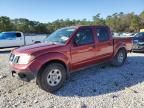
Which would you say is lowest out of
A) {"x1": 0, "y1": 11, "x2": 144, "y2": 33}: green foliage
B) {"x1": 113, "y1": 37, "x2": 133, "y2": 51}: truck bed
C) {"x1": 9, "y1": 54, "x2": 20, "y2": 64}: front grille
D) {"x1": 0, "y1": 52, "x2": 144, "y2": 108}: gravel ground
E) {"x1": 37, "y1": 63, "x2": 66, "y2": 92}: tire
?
{"x1": 0, "y1": 52, "x2": 144, "y2": 108}: gravel ground

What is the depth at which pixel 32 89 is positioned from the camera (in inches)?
227

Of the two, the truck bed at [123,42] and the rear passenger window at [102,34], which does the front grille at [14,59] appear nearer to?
the rear passenger window at [102,34]

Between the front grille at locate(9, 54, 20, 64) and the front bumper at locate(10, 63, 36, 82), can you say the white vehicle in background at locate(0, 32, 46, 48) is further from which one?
the front bumper at locate(10, 63, 36, 82)

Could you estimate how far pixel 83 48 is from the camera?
6266 mm

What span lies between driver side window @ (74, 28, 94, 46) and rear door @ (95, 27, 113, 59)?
0.32 meters

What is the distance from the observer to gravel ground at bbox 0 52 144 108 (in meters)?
4.73

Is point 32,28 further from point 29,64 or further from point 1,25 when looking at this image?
point 29,64

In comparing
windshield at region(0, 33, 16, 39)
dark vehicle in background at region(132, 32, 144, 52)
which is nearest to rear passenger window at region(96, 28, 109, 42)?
dark vehicle in background at region(132, 32, 144, 52)

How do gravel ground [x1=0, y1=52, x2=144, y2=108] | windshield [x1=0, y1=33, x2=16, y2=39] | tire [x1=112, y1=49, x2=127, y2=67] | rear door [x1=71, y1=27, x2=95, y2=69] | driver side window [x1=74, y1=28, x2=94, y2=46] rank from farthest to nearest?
windshield [x1=0, y1=33, x2=16, y2=39], tire [x1=112, y1=49, x2=127, y2=67], driver side window [x1=74, y1=28, x2=94, y2=46], rear door [x1=71, y1=27, x2=95, y2=69], gravel ground [x1=0, y1=52, x2=144, y2=108]

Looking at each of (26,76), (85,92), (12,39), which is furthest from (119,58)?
(12,39)

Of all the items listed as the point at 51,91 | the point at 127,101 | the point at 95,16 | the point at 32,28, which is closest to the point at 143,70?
the point at 127,101

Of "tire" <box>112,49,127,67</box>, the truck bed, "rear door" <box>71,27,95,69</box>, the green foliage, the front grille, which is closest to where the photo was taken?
the front grille

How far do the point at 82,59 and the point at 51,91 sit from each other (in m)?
1.48

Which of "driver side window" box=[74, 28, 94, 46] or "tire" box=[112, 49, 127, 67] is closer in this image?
"driver side window" box=[74, 28, 94, 46]
